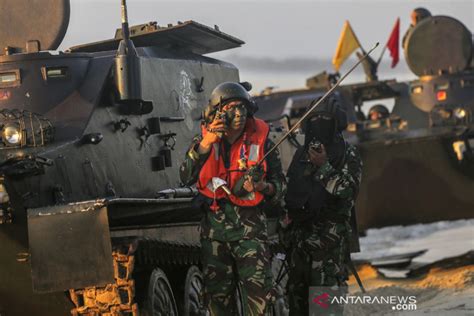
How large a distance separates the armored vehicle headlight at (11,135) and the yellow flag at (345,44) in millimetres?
19559

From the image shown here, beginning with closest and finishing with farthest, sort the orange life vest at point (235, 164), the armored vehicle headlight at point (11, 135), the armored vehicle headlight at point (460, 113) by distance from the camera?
the orange life vest at point (235, 164) < the armored vehicle headlight at point (11, 135) < the armored vehicle headlight at point (460, 113)

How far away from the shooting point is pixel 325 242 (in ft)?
30.1

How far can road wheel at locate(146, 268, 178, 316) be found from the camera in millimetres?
8828

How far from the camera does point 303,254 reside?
30.4 feet

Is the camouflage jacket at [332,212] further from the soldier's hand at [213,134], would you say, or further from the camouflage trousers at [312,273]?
the soldier's hand at [213,134]

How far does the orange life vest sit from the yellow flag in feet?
65.0

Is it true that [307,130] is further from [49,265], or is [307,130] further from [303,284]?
[49,265]

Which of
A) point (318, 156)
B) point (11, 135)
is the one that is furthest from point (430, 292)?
point (11, 135)

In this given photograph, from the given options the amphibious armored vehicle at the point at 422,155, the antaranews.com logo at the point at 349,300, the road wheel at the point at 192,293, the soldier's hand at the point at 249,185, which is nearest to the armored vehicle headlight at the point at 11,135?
the soldier's hand at the point at 249,185

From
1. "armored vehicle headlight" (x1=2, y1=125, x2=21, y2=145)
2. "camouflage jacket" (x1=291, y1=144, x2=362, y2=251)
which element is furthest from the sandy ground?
"armored vehicle headlight" (x1=2, y1=125, x2=21, y2=145)

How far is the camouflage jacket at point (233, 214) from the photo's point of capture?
7926 mm

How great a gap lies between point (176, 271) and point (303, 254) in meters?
1.29

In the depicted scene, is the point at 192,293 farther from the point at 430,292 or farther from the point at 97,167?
the point at 430,292

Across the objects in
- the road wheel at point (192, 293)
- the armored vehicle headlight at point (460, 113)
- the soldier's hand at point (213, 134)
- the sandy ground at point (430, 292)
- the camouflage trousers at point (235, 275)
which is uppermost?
the soldier's hand at point (213, 134)
